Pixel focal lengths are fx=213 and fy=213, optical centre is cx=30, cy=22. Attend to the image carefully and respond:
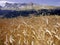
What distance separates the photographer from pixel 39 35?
178 centimetres

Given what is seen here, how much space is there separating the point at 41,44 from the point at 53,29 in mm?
435

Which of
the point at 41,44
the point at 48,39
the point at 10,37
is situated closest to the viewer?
the point at 41,44

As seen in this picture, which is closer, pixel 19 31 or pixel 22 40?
pixel 22 40

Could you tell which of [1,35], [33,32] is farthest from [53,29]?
[1,35]

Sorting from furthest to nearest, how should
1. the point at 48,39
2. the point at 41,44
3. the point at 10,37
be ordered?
the point at 10,37
the point at 48,39
the point at 41,44

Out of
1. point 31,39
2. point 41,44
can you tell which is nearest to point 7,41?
point 31,39

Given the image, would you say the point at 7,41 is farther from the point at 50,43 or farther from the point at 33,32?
the point at 50,43

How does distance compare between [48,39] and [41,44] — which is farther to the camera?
[48,39]

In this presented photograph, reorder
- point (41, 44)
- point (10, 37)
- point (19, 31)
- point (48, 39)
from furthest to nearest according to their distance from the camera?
point (19, 31) → point (10, 37) → point (48, 39) → point (41, 44)

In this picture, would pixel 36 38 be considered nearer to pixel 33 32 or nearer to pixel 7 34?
pixel 33 32

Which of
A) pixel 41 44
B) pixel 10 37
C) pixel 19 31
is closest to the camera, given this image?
pixel 41 44

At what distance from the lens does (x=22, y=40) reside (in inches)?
70.4

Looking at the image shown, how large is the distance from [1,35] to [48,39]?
0.49m

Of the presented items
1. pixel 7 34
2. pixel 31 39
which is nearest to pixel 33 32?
pixel 31 39
